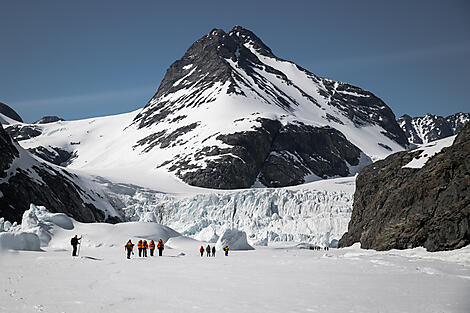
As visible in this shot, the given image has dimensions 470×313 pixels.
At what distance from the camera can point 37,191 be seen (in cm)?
5238

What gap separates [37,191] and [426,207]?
46.2 metres

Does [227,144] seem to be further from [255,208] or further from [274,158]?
[255,208]

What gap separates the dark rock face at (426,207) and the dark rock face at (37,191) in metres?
38.9

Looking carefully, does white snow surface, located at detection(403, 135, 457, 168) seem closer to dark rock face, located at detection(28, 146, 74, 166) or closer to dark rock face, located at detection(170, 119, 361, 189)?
dark rock face, located at detection(170, 119, 361, 189)

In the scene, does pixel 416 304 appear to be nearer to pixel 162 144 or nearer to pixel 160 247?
pixel 160 247

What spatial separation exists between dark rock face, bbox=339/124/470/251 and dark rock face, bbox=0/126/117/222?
3885 centimetres

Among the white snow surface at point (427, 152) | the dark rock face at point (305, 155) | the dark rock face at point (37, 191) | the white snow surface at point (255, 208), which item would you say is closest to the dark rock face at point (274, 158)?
the dark rock face at point (305, 155)

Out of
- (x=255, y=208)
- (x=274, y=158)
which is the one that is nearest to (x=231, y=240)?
(x=255, y=208)

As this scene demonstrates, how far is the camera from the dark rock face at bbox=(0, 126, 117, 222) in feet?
157

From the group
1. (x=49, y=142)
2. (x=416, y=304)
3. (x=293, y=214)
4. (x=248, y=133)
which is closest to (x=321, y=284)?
(x=416, y=304)

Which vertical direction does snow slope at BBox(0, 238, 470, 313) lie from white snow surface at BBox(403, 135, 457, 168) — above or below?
below

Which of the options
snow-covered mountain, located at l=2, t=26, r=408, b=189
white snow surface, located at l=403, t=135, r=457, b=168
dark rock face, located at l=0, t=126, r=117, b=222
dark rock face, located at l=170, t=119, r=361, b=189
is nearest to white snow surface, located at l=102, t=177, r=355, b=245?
snow-covered mountain, located at l=2, t=26, r=408, b=189

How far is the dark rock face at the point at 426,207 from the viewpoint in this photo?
2333 cm

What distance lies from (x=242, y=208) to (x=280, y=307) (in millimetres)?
69242
